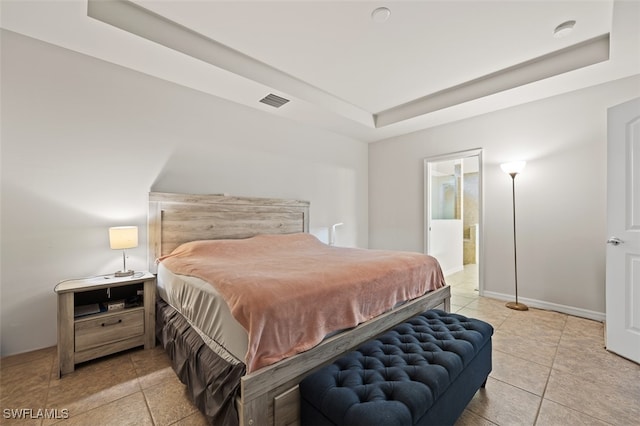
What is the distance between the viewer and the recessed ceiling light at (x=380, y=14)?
83.4 inches

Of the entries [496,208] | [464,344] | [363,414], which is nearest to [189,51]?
[363,414]

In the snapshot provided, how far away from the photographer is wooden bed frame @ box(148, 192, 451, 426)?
Result: 1.23 m

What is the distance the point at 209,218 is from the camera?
3062mm

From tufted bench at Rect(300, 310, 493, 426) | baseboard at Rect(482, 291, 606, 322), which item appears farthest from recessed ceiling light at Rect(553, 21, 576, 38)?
baseboard at Rect(482, 291, 606, 322)

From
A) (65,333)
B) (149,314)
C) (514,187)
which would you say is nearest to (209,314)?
(149,314)

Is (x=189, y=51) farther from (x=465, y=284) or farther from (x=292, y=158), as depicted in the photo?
(x=465, y=284)

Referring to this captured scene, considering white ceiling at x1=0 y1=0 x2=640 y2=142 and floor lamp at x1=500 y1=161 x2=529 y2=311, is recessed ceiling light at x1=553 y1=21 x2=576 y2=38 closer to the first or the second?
white ceiling at x1=0 y1=0 x2=640 y2=142

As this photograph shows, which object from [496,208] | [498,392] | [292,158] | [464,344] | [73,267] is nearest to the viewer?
[464,344]

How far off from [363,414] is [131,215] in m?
2.72

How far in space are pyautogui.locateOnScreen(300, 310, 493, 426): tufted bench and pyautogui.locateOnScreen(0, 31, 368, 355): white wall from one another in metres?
2.39

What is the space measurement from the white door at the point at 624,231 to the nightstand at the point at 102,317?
3923mm

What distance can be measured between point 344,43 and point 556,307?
384 centimetres

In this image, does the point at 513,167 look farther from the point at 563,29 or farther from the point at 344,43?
the point at 344,43

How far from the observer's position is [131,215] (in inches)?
104
